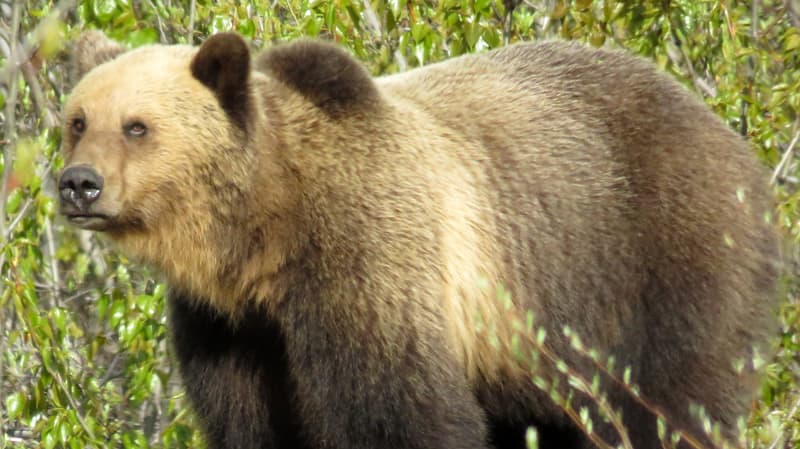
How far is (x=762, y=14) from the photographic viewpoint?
8.84m

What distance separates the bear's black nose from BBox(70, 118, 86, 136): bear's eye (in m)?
0.27

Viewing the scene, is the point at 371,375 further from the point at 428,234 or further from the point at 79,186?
the point at 79,186

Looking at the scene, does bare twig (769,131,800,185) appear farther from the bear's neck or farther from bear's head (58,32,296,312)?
bear's head (58,32,296,312)

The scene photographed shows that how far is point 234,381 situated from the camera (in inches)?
202

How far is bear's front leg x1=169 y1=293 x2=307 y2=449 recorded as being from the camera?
5.12 m

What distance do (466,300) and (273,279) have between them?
0.73 metres

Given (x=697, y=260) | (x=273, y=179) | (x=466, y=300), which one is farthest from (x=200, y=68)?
(x=697, y=260)

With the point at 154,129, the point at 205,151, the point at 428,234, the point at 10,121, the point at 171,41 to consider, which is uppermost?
the point at 154,129

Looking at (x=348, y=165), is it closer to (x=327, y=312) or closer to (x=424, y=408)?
(x=327, y=312)

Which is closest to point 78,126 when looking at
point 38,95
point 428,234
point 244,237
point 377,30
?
point 244,237

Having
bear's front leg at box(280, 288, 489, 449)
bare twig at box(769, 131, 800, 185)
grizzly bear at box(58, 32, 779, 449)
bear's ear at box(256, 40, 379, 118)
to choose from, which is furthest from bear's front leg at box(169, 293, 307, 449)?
bare twig at box(769, 131, 800, 185)

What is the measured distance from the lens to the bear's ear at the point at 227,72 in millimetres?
4762

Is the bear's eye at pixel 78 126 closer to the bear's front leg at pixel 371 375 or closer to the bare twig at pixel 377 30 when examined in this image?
the bear's front leg at pixel 371 375

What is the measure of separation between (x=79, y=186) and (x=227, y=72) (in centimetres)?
67
